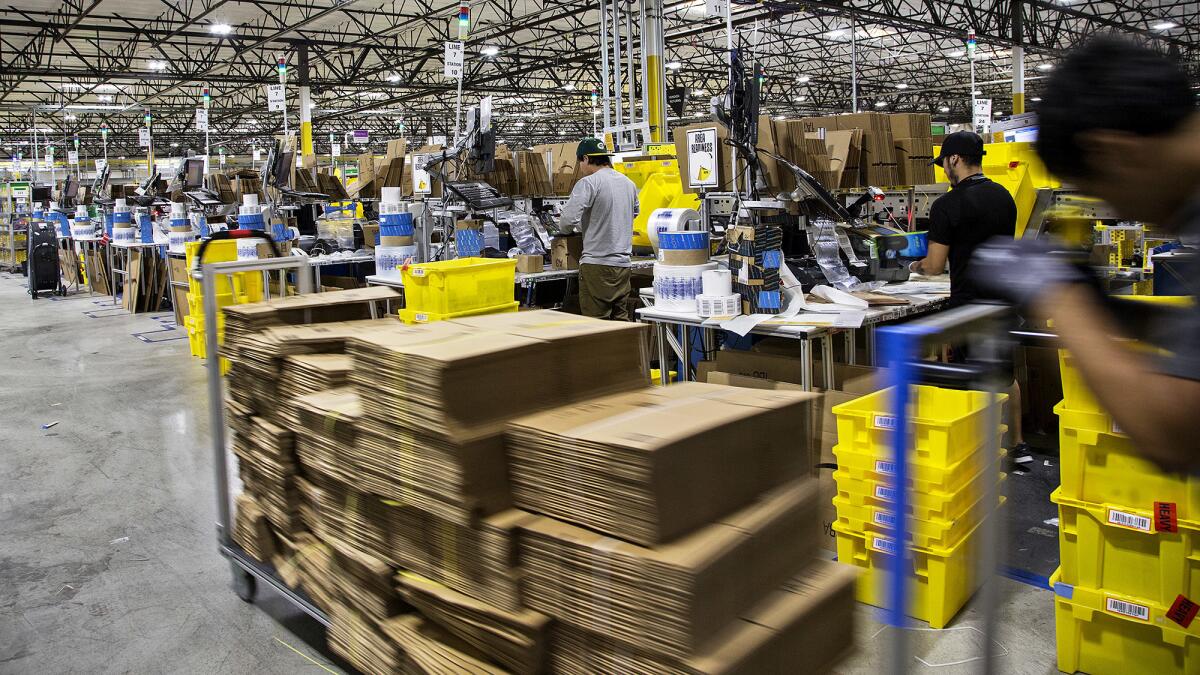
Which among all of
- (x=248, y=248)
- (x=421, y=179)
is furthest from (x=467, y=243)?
(x=248, y=248)

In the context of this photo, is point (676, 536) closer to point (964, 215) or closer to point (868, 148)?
point (964, 215)

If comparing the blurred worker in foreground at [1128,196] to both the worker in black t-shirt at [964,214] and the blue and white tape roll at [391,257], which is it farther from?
the blue and white tape roll at [391,257]

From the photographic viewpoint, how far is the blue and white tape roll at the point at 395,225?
23.3 feet

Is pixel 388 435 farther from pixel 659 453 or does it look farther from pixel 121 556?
pixel 121 556

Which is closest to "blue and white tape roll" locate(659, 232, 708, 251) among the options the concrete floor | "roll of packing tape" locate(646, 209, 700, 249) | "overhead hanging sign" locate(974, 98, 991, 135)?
"roll of packing tape" locate(646, 209, 700, 249)

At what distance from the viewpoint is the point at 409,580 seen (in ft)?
7.23

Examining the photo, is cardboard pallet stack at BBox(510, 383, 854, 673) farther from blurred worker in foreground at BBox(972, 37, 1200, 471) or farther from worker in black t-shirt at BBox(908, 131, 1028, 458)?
worker in black t-shirt at BBox(908, 131, 1028, 458)

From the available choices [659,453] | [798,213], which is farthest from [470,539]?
[798,213]

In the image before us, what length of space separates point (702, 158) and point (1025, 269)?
12.3 feet

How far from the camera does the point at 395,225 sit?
7.13 meters

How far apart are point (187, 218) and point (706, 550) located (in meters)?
10.4

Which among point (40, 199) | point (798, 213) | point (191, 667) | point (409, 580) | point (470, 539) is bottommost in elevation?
point (191, 667)

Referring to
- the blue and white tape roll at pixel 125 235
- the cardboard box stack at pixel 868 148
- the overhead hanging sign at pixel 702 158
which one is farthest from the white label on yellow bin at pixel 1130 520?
the blue and white tape roll at pixel 125 235

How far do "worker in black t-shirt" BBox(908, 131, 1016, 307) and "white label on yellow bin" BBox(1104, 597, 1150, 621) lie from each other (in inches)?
74.9
